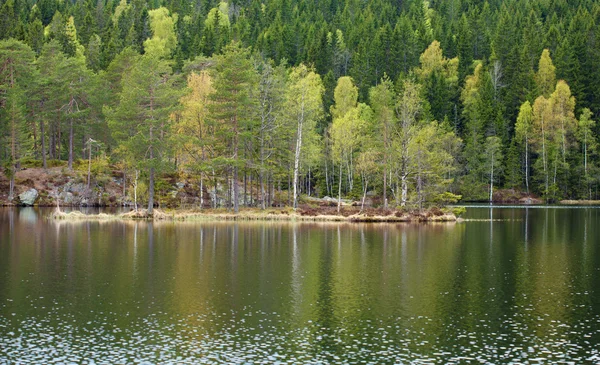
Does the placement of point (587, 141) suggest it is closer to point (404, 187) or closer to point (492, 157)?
point (492, 157)

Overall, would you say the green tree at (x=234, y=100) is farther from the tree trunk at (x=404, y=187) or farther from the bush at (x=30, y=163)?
the bush at (x=30, y=163)

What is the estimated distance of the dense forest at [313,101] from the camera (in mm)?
74562

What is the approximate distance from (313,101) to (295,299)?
166ft

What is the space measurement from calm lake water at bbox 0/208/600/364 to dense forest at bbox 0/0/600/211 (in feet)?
73.8

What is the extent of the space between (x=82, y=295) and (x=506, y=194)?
97.8m

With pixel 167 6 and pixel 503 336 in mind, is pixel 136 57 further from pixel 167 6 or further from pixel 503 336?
pixel 167 6

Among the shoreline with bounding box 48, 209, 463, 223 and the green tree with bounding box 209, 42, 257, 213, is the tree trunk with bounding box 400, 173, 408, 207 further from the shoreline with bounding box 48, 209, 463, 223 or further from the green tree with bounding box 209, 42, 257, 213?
the green tree with bounding box 209, 42, 257, 213

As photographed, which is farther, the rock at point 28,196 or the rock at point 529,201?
the rock at point 529,201

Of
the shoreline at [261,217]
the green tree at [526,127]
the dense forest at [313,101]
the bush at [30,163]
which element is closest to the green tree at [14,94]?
the dense forest at [313,101]

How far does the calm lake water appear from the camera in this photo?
887 inches

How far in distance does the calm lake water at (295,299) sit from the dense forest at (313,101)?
22.5m

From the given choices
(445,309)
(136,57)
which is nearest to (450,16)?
(136,57)

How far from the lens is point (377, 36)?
147875mm

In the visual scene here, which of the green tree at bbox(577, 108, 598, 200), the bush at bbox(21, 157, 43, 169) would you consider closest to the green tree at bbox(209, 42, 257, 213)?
the bush at bbox(21, 157, 43, 169)
